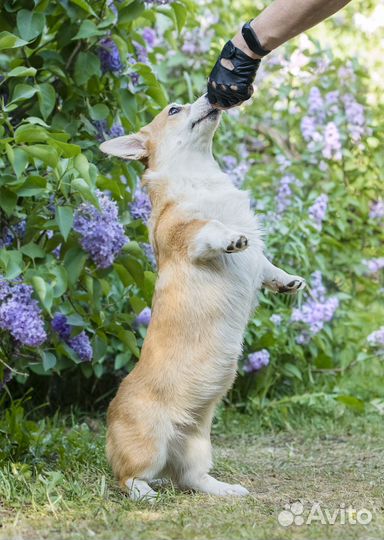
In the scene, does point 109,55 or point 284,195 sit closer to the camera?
point 109,55

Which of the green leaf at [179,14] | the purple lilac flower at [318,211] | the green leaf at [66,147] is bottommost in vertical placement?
the purple lilac flower at [318,211]

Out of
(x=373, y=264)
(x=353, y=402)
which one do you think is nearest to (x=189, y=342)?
(x=353, y=402)

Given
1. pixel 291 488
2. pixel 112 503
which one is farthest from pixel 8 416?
pixel 291 488

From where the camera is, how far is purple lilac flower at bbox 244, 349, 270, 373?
5341mm

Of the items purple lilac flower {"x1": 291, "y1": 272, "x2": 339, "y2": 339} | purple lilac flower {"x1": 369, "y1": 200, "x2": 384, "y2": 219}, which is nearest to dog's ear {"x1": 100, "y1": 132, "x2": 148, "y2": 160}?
purple lilac flower {"x1": 291, "y1": 272, "x2": 339, "y2": 339}

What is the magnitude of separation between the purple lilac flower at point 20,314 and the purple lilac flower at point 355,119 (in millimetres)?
3486

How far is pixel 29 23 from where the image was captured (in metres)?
3.96

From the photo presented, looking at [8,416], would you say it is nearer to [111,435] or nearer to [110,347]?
[111,435]

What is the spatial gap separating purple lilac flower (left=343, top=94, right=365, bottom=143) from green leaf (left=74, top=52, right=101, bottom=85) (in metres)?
2.77

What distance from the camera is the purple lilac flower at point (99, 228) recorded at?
12.8 ft

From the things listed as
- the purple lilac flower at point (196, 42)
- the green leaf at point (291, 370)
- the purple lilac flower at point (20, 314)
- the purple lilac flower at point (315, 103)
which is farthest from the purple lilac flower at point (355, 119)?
the purple lilac flower at point (20, 314)

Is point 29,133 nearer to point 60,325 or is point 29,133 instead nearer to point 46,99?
point 46,99

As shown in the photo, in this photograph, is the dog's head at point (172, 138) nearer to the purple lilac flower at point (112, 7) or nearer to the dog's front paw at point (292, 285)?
the purple lilac flower at point (112, 7)

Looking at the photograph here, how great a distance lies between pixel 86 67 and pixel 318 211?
2117 millimetres
